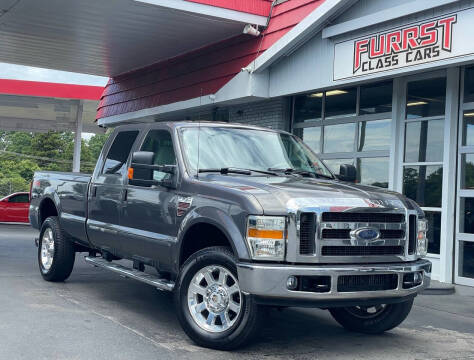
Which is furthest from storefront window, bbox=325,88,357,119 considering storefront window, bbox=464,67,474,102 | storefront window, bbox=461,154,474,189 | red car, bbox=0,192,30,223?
red car, bbox=0,192,30,223

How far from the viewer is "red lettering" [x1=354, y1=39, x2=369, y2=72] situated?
10.6m

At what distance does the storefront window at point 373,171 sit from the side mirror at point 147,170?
6049 millimetres

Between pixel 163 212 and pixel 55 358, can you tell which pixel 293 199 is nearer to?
pixel 163 212

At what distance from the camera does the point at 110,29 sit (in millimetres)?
13273

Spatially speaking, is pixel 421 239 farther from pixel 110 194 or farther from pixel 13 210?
pixel 13 210

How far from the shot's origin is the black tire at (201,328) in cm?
511

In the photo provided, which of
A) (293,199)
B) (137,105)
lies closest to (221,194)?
(293,199)

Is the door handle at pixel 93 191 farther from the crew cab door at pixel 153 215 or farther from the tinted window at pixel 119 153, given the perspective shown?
the crew cab door at pixel 153 215

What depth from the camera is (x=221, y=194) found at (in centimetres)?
546

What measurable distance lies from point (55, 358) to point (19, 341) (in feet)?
2.07

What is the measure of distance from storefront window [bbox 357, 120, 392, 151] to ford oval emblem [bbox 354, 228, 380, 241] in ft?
20.5

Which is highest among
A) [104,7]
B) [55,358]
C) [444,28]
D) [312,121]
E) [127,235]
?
[104,7]

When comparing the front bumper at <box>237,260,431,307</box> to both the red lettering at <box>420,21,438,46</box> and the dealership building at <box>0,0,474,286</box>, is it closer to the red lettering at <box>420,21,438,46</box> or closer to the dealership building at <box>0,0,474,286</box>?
the dealership building at <box>0,0,474,286</box>

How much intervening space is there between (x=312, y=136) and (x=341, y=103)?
1.04 meters
